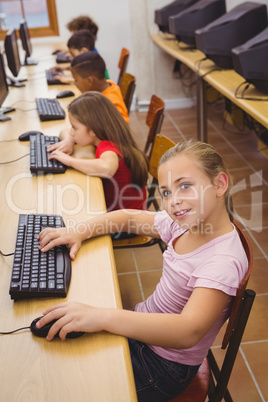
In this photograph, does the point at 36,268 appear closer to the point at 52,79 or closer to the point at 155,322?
the point at 155,322

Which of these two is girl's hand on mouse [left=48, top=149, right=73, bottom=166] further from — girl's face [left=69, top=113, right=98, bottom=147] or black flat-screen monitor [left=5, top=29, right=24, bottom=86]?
black flat-screen monitor [left=5, top=29, right=24, bottom=86]

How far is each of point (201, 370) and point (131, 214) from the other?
1.55 ft

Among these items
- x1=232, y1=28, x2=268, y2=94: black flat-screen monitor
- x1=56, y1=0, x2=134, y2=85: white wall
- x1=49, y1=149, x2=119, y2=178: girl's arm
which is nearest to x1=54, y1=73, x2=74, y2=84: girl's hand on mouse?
x1=232, y1=28, x2=268, y2=94: black flat-screen monitor

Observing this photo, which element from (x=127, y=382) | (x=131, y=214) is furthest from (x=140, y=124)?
(x=127, y=382)

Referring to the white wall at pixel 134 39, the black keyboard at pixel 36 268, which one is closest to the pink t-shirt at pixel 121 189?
the black keyboard at pixel 36 268

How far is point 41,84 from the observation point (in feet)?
11.2

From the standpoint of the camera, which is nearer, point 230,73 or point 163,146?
point 163,146

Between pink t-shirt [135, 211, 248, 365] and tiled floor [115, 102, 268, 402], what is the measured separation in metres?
0.64

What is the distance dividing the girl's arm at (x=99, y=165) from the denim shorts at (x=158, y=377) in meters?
0.80

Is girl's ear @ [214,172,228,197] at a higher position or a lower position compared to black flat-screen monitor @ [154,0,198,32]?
higher

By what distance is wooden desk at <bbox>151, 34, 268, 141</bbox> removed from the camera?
2.35m

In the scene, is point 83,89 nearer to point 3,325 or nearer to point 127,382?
point 3,325

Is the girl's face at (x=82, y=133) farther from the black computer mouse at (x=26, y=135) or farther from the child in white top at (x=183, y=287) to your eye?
the child in white top at (x=183, y=287)

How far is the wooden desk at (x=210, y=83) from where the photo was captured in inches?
92.6
